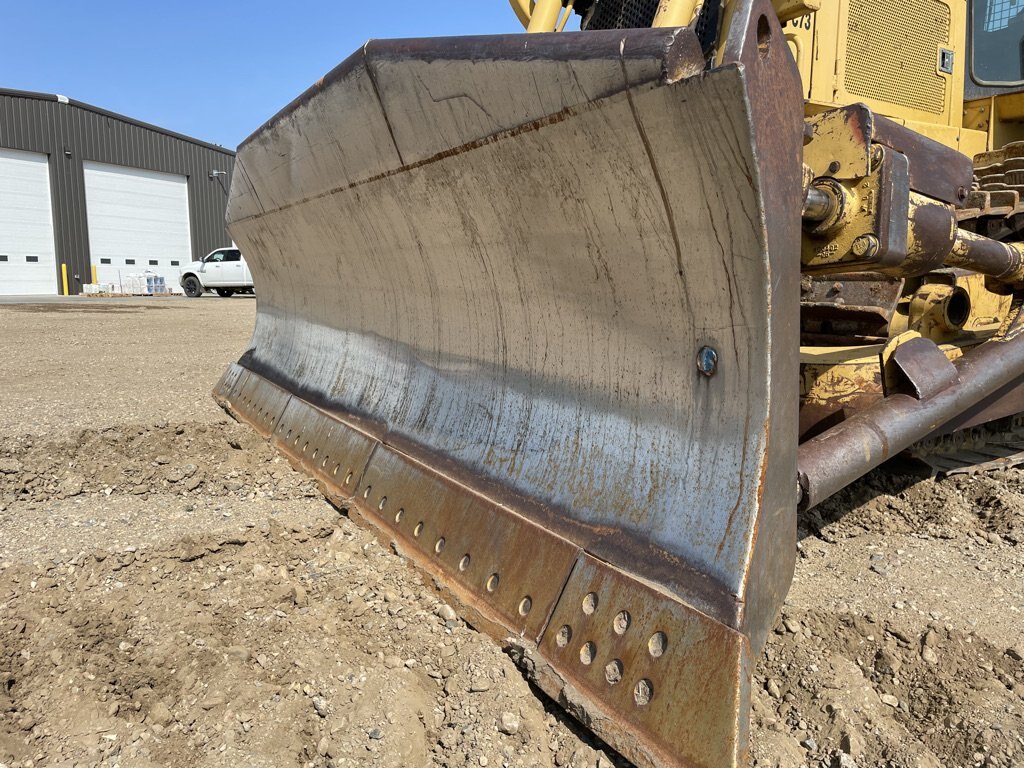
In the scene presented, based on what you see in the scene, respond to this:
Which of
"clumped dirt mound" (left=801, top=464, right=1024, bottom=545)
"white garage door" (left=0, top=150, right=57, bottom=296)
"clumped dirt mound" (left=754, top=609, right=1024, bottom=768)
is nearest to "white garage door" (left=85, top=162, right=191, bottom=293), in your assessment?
"white garage door" (left=0, top=150, right=57, bottom=296)

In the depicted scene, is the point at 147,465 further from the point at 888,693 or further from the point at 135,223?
the point at 135,223

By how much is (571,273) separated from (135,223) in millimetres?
31944

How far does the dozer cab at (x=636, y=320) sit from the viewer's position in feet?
4.50

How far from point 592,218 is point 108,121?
3245 centimetres

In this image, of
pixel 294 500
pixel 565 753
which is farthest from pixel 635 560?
pixel 294 500

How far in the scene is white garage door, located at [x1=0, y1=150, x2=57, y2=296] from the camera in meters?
25.9

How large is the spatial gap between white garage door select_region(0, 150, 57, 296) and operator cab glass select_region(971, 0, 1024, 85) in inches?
1191

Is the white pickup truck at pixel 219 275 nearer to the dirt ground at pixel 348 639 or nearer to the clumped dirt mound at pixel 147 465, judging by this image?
the clumped dirt mound at pixel 147 465

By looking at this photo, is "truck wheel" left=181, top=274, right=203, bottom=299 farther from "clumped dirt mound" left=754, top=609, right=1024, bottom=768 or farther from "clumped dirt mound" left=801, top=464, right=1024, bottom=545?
"clumped dirt mound" left=754, top=609, right=1024, bottom=768

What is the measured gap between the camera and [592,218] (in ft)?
5.66

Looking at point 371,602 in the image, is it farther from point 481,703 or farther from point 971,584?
point 971,584

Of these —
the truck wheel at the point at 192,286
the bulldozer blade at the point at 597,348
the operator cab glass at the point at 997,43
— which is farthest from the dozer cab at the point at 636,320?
the truck wheel at the point at 192,286

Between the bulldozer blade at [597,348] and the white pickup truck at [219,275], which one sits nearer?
the bulldozer blade at [597,348]

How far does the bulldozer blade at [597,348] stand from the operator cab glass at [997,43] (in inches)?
126
